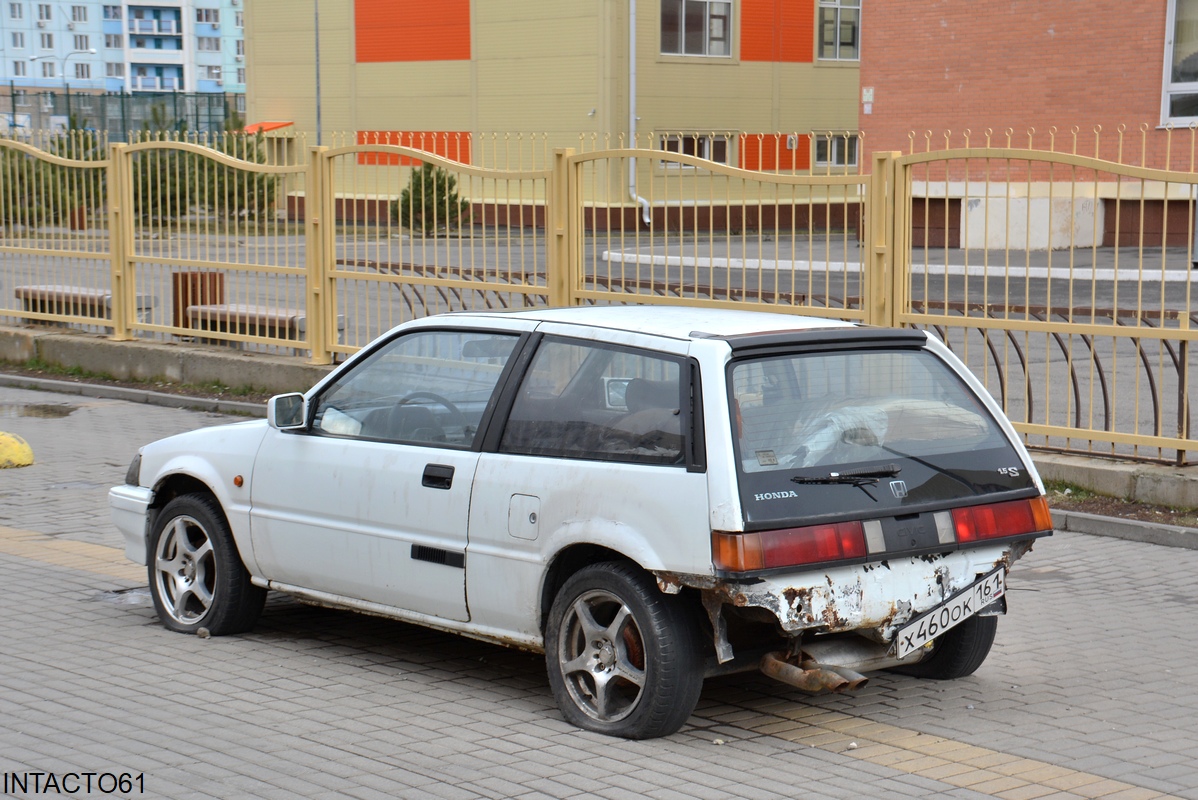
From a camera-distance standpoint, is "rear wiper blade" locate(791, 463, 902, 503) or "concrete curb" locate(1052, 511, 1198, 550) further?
"concrete curb" locate(1052, 511, 1198, 550)

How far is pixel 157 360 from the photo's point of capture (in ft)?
49.4

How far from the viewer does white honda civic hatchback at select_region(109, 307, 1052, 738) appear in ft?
16.6

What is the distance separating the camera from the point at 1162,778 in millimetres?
4922

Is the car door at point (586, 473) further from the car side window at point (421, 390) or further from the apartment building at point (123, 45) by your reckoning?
the apartment building at point (123, 45)

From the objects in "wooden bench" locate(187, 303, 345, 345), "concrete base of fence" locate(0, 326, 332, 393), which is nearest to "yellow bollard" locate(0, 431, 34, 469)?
"concrete base of fence" locate(0, 326, 332, 393)

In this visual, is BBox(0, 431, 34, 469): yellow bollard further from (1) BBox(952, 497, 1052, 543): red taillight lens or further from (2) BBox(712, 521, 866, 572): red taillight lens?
(1) BBox(952, 497, 1052, 543): red taillight lens

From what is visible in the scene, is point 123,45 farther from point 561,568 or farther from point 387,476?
point 561,568

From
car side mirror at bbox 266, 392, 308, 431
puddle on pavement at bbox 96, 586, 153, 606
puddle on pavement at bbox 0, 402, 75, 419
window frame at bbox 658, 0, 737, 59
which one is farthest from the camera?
window frame at bbox 658, 0, 737, 59

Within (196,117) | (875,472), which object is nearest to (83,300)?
(875,472)

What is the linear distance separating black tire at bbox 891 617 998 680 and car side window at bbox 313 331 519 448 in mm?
1958

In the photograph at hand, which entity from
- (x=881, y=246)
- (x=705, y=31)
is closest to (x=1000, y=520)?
(x=881, y=246)

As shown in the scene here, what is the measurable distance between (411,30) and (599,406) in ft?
140

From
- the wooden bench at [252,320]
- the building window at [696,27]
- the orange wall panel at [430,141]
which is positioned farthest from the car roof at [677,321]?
the building window at [696,27]

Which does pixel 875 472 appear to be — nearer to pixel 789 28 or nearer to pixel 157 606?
pixel 157 606
